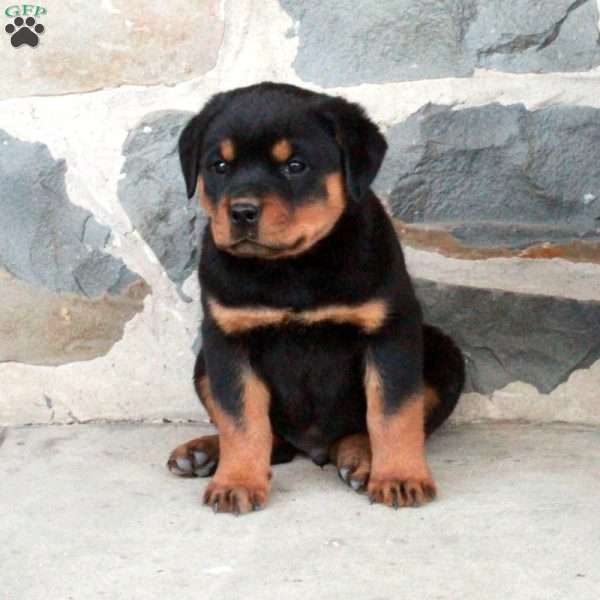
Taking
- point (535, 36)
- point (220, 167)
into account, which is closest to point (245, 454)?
point (220, 167)

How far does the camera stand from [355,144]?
277 centimetres

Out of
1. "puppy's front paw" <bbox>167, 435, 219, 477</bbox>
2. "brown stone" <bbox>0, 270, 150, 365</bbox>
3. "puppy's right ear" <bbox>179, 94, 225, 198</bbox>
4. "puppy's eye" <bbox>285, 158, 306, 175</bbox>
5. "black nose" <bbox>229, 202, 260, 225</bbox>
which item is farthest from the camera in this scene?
"brown stone" <bbox>0, 270, 150, 365</bbox>

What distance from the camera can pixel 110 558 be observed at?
97.0 inches

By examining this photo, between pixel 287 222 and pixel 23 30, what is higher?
pixel 23 30

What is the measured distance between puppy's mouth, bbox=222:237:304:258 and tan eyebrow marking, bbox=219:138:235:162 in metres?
0.20

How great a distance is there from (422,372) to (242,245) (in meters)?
0.56

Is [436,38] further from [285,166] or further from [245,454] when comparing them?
[245,454]

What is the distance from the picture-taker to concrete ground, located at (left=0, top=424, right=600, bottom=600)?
90.8 inches

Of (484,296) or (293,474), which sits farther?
(484,296)

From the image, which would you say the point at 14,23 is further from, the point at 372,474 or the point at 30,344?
the point at 372,474

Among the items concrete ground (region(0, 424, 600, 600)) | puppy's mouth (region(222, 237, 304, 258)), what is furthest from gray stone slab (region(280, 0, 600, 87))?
concrete ground (region(0, 424, 600, 600))

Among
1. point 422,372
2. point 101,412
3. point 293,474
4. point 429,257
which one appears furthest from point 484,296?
point 101,412

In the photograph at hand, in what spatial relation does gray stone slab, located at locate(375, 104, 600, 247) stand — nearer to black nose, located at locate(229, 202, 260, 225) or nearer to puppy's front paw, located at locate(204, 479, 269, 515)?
black nose, located at locate(229, 202, 260, 225)

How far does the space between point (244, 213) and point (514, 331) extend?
103 centimetres
